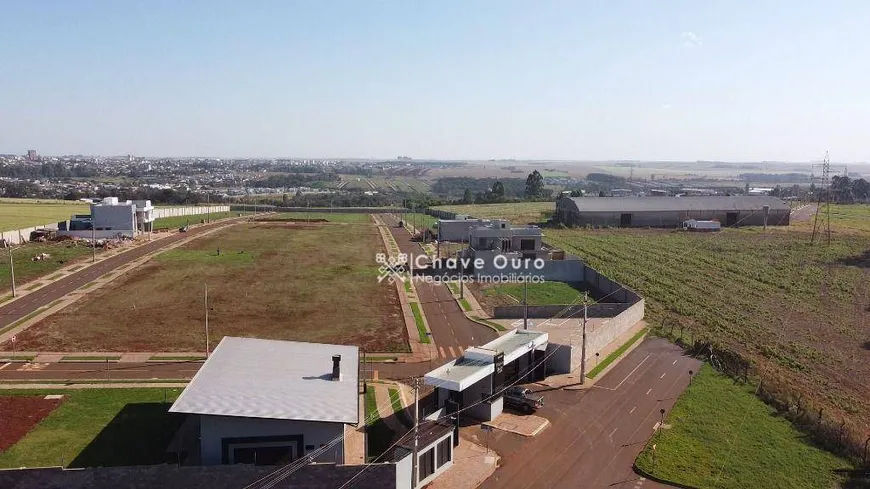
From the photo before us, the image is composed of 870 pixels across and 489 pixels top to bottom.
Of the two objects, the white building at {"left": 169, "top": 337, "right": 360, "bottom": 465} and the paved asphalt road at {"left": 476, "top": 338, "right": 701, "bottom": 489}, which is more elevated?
the white building at {"left": 169, "top": 337, "right": 360, "bottom": 465}

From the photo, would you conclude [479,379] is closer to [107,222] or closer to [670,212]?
[107,222]

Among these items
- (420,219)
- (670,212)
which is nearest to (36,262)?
(420,219)

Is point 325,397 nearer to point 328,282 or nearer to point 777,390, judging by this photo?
point 777,390

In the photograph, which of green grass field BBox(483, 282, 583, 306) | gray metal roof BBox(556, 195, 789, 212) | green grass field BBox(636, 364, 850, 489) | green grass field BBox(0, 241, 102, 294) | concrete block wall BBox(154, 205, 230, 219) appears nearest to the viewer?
green grass field BBox(636, 364, 850, 489)

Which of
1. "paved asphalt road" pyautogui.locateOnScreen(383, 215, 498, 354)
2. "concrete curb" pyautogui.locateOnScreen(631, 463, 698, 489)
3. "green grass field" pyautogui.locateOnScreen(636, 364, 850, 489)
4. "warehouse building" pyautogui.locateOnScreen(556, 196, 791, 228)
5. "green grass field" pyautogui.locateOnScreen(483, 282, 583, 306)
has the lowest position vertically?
"concrete curb" pyautogui.locateOnScreen(631, 463, 698, 489)
